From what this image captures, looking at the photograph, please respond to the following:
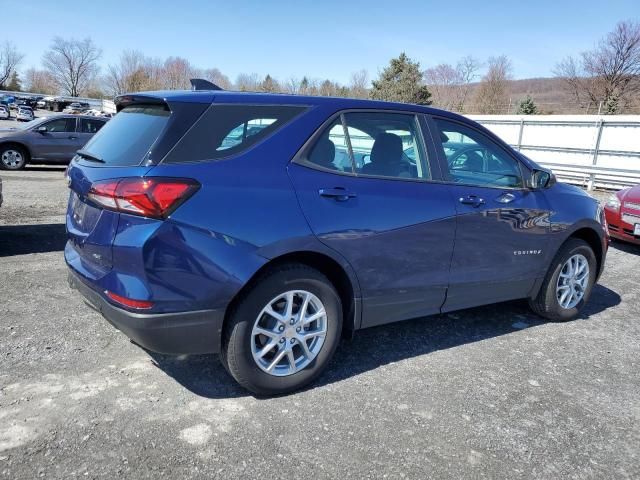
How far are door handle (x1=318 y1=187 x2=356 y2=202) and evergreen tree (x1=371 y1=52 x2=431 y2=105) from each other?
5142 cm

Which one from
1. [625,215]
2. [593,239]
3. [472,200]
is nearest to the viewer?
[472,200]

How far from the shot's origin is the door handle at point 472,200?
3738 mm

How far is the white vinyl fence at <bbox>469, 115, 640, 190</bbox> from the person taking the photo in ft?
50.9

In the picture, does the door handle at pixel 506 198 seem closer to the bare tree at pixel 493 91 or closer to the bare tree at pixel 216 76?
the bare tree at pixel 493 91

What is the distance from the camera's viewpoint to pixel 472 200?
149 inches

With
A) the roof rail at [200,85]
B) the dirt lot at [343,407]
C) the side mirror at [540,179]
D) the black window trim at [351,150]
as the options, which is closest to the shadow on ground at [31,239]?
the dirt lot at [343,407]

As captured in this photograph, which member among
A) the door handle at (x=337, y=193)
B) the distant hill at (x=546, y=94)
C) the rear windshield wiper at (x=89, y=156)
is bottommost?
the door handle at (x=337, y=193)

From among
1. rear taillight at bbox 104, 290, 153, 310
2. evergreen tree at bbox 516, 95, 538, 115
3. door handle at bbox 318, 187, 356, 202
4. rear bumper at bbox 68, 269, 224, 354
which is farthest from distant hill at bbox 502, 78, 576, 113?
rear taillight at bbox 104, 290, 153, 310

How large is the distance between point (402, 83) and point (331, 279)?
53.6 metres

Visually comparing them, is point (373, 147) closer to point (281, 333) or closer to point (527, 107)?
point (281, 333)

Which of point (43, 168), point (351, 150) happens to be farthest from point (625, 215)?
point (43, 168)

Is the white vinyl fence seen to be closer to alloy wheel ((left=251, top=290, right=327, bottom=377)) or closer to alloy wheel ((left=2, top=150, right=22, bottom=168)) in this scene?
alloy wheel ((left=251, top=290, right=327, bottom=377))

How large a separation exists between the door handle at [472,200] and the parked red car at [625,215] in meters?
4.67

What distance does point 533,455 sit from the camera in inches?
107
